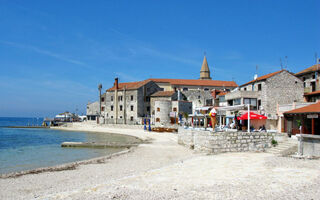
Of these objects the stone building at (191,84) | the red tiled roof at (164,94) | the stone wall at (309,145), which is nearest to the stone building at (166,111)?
the red tiled roof at (164,94)

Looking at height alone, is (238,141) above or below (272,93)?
below

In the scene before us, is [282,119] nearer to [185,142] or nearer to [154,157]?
[185,142]

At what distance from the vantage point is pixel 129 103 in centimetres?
7431

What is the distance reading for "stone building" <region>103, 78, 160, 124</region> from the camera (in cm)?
7294

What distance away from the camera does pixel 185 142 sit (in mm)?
30984

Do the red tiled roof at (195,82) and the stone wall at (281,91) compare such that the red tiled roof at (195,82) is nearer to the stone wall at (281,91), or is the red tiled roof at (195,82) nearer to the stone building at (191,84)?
the stone building at (191,84)

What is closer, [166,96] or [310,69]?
[310,69]

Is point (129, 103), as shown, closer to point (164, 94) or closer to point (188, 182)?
point (164, 94)

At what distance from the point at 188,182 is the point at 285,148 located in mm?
10797

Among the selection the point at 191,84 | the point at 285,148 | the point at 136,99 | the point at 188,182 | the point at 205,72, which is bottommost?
the point at 188,182

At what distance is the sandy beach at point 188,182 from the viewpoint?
11023 millimetres

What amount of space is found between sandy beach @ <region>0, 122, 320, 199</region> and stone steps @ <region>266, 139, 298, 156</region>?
1.94 meters

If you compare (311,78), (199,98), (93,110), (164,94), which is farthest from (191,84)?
(311,78)

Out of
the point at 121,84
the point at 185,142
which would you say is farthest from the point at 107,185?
the point at 121,84
